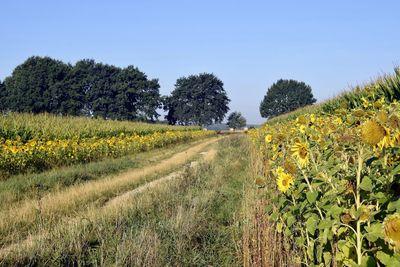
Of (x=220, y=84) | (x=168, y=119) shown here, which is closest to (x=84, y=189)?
(x=168, y=119)

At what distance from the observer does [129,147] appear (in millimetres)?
19375

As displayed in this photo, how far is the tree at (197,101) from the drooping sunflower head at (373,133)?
313 ft

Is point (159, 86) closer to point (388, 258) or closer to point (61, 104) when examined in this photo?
point (61, 104)

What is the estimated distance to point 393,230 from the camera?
1443 mm

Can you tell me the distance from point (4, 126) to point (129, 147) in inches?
259

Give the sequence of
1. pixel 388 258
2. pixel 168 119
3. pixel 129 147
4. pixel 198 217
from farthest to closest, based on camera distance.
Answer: pixel 168 119 < pixel 129 147 < pixel 198 217 < pixel 388 258

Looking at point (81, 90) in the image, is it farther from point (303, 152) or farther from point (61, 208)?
point (303, 152)

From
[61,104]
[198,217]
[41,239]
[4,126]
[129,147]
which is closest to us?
[41,239]

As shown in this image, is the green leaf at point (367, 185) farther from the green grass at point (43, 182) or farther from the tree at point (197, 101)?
the tree at point (197, 101)

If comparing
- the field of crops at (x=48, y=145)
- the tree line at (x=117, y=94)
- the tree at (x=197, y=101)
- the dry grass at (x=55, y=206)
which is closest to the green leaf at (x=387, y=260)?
the dry grass at (x=55, y=206)

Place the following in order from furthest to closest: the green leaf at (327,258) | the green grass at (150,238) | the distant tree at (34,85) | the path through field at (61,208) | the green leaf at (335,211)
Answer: the distant tree at (34,85) → the path through field at (61,208) → the green grass at (150,238) → the green leaf at (327,258) → the green leaf at (335,211)

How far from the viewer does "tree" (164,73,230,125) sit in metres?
99.8

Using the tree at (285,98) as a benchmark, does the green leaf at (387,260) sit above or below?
below

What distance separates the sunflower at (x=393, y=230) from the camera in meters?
1.43
